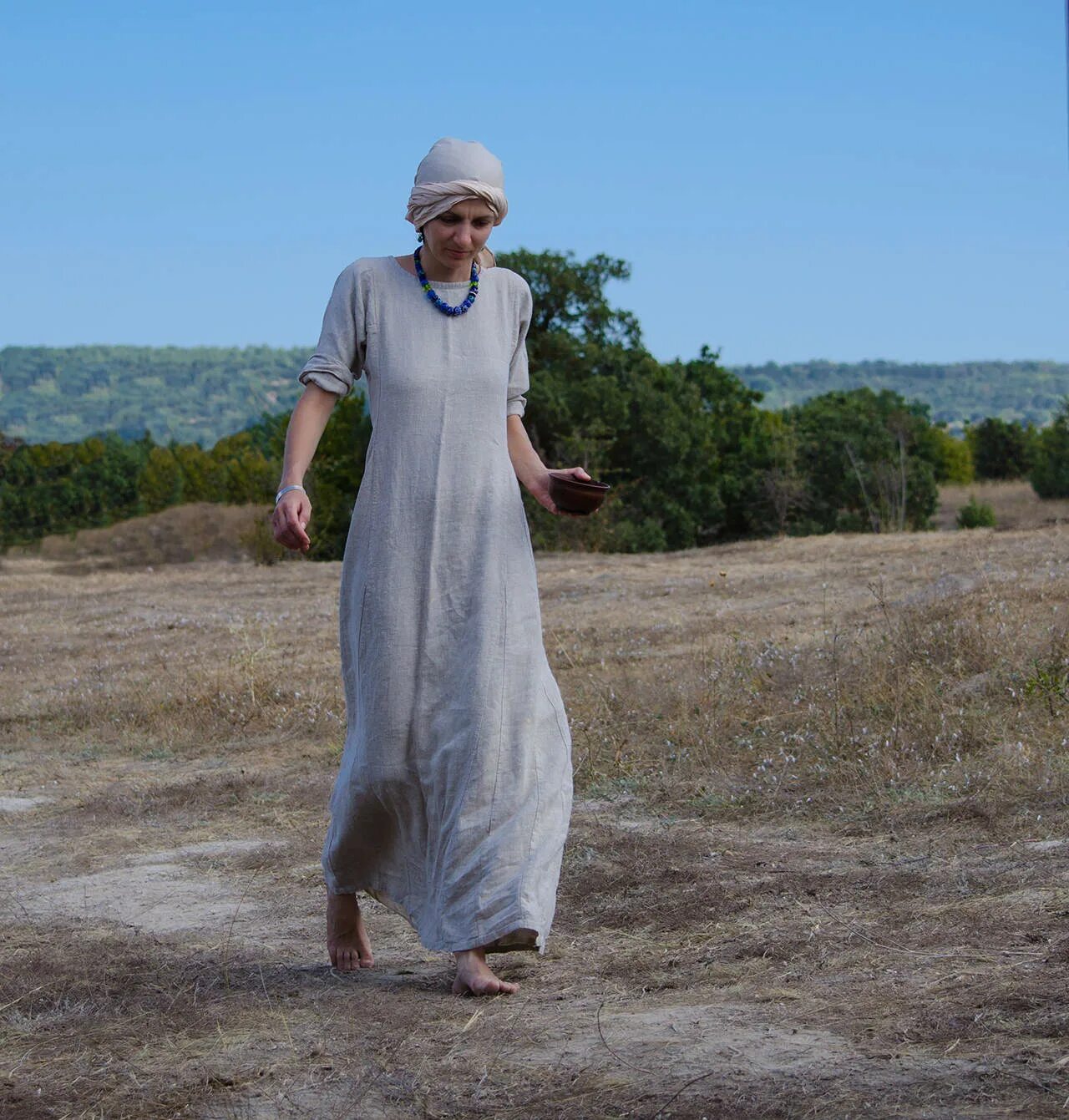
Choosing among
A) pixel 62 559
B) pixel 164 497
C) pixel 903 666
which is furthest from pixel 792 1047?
pixel 164 497

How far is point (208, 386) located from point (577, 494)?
17840cm

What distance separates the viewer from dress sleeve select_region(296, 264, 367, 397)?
3.56 metres

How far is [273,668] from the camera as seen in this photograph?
896 cm

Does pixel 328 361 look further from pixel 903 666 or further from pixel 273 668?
pixel 273 668

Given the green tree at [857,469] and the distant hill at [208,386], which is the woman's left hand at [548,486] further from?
the distant hill at [208,386]

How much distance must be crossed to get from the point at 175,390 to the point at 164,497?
127877 millimetres

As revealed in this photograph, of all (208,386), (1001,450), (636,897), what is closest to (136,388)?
(208,386)

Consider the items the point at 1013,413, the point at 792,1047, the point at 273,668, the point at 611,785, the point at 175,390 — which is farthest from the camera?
the point at 175,390

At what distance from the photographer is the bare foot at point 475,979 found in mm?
3385

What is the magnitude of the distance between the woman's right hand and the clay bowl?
621 millimetres

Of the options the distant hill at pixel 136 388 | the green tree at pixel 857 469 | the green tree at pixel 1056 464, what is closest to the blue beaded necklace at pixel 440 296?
the green tree at pixel 857 469

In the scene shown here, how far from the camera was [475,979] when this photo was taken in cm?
338

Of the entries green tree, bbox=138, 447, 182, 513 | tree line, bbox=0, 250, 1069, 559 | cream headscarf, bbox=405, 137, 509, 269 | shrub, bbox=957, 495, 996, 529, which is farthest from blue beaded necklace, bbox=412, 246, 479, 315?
green tree, bbox=138, 447, 182, 513

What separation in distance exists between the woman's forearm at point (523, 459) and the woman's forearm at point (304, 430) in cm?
49
